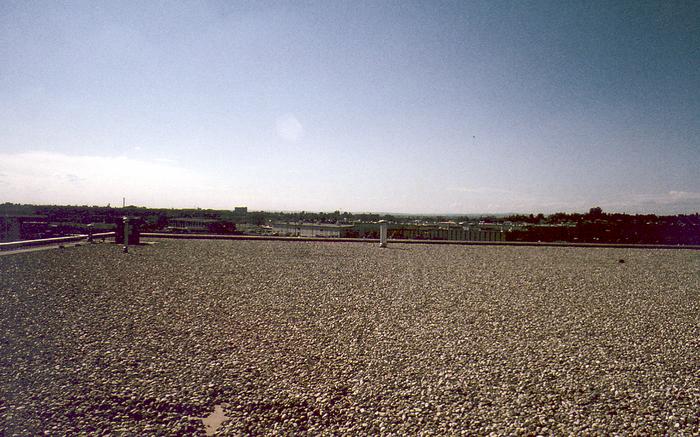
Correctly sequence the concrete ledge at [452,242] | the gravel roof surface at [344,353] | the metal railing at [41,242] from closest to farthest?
the gravel roof surface at [344,353] < the metal railing at [41,242] < the concrete ledge at [452,242]

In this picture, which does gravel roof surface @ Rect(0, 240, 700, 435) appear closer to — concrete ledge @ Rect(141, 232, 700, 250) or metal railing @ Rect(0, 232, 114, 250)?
metal railing @ Rect(0, 232, 114, 250)

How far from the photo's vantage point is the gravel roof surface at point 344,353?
13.6ft

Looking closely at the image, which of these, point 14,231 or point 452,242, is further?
point 14,231

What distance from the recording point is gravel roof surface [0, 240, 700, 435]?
416 centimetres

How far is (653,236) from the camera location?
1100 inches

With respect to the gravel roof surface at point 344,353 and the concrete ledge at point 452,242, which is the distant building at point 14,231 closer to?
the concrete ledge at point 452,242

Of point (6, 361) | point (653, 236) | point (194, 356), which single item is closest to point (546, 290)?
point (194, 356)

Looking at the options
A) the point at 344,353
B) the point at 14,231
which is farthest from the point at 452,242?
the point at 14,231

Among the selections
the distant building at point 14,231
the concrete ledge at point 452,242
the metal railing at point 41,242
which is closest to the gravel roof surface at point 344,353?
the metal railing at point 41,242

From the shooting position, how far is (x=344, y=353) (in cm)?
595

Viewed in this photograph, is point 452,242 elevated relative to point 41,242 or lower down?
elevated

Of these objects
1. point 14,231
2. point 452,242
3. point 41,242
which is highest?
point 14,231

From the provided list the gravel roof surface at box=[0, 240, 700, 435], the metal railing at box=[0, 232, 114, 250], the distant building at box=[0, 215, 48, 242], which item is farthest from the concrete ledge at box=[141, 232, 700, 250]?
the gravel roof surface at box=[0, 240, 700, 435]

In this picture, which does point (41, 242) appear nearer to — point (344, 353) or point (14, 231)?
point (14, 231)
